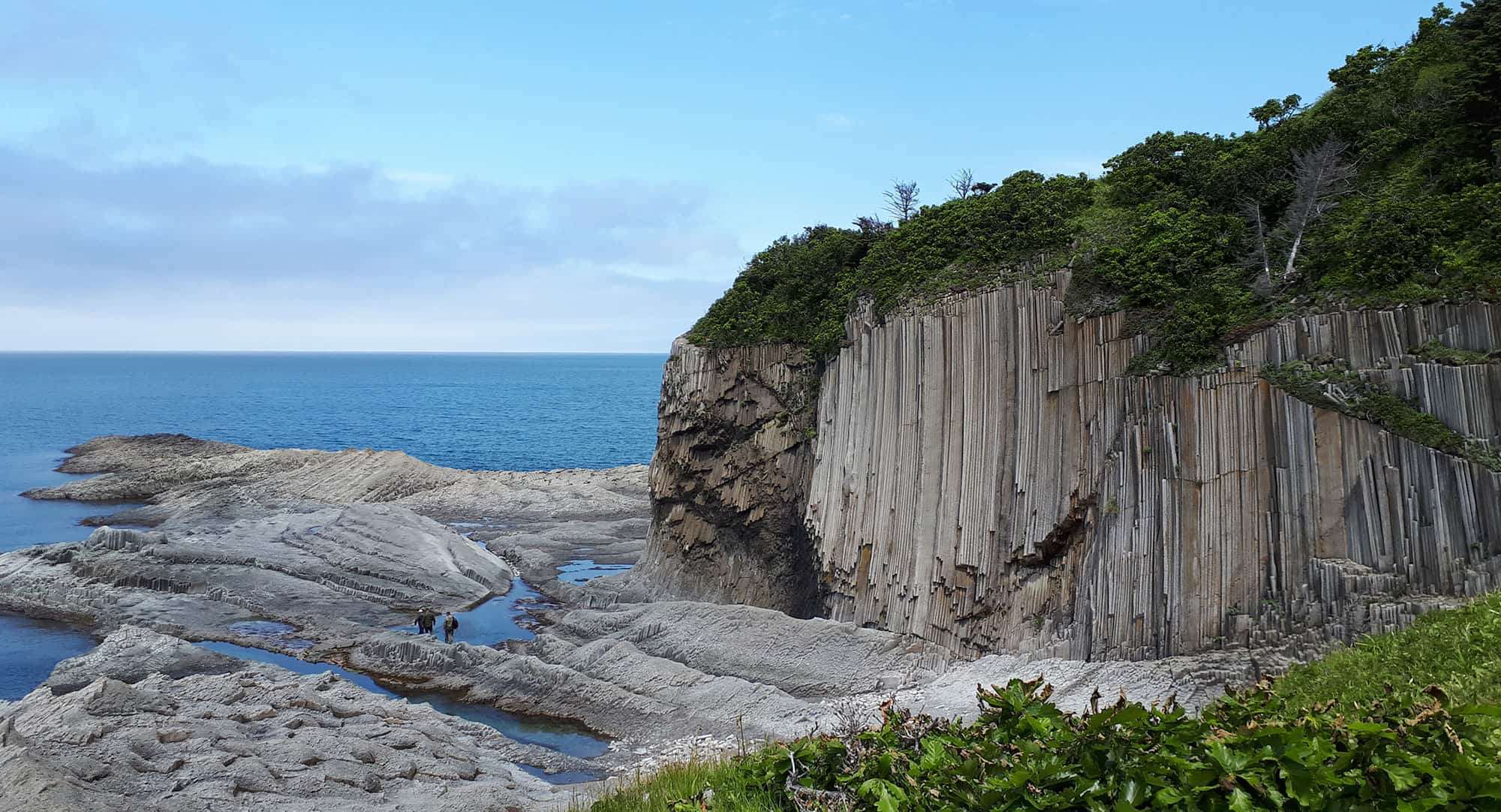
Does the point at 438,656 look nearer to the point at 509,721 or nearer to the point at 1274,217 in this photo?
the point at 509,721

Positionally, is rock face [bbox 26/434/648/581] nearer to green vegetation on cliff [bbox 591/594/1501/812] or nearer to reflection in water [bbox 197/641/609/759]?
reflection in water [bbox 197/641/609/759]

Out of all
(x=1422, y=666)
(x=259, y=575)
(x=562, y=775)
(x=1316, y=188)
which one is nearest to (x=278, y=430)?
(x=259, y=575)

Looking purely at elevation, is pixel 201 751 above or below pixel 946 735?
below

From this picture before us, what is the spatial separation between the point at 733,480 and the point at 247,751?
17401 millimetres

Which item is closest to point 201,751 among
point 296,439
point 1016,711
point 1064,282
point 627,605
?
point 627,605

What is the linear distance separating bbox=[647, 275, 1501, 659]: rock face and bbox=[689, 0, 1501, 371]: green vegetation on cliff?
3.37ft

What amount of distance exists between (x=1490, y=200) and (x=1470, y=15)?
22.2ft

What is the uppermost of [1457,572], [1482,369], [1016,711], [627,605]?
[1482,369]

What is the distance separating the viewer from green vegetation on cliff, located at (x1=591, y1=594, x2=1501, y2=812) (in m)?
5.05

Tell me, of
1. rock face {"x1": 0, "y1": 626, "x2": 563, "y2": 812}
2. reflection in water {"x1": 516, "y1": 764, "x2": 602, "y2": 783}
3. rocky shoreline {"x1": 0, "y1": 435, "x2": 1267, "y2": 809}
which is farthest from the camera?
reflection in water {"x1": 516, "y1": 764, "x2": 602, "y2": 783}

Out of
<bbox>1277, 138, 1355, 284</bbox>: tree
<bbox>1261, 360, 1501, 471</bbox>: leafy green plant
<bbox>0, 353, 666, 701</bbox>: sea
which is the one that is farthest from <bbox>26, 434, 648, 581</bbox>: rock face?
<bbox>1261, 360, 1501, 471</bbox>: leafy green plant

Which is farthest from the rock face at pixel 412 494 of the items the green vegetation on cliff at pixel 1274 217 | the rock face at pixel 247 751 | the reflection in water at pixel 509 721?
the green vegetation on cliff at pixel 1274 217

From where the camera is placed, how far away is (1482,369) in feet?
48.7

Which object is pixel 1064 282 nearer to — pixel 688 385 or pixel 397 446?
pixel 688 385
